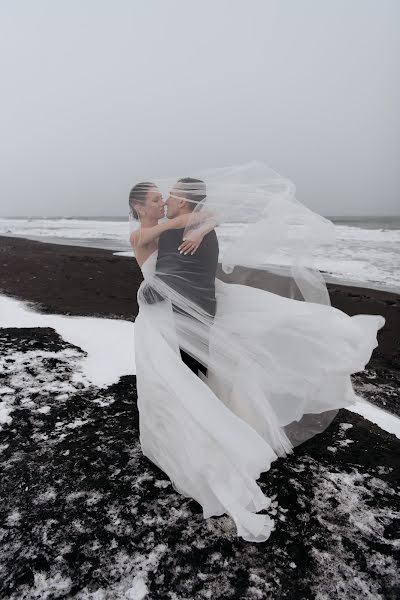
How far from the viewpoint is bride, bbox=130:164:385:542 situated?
227 centimetres

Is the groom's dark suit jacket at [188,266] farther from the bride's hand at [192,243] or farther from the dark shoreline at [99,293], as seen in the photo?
the dark shoreline at [99,293]

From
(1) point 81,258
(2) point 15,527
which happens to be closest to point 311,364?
(2) point 15,527

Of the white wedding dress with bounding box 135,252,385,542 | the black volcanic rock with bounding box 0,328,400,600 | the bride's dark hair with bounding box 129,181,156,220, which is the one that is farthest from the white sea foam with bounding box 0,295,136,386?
the bride's dark hair with bounding box 129,181,156,220

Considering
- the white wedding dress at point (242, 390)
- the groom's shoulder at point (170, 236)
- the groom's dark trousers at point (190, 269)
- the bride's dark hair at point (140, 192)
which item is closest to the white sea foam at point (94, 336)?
the white wedding dress at point (242, 390)

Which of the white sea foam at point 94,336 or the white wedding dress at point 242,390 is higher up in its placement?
the white wedding dress at point 242,390

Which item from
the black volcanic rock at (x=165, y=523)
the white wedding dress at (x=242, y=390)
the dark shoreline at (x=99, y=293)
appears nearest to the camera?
the black volcanic rock at (x=165, y=523)

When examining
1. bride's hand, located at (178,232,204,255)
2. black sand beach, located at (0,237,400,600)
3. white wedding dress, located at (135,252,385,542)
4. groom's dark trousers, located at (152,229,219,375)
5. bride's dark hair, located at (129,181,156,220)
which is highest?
bride's dark hair, located at (129,181,156,220)

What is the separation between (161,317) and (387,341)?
4.56 m

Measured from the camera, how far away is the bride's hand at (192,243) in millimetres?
2531

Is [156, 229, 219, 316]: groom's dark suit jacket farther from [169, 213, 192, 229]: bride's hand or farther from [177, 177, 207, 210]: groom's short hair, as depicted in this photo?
[177, 177, 207, 210]: groom's short hair

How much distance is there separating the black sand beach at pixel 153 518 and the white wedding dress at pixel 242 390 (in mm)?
154

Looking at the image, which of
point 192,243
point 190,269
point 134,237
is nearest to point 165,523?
point 190,269

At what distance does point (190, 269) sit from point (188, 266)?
27mm

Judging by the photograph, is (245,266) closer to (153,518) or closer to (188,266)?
(188,266)
